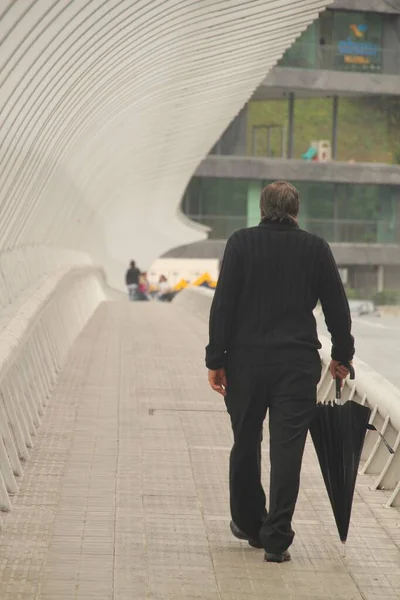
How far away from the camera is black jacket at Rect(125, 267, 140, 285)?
41188 mm

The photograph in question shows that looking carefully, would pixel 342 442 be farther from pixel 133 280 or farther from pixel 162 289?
pixel 162 289

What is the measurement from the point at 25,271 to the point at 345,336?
8.59 metres

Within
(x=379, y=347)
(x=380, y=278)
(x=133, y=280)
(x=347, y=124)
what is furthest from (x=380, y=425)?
(x=347, y=124)

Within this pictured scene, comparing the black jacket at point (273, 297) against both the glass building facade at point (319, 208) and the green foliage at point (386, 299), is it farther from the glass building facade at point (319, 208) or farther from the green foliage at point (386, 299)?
the glass building facade at point (319, 208)

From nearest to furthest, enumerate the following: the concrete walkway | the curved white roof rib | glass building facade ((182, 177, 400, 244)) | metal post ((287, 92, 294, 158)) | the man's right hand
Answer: the concrete walkway, the man's right hand, the curved white roof rib, glass building facade ((182, 177, 400, 244)), metal post ((287, 92, 294, 158))

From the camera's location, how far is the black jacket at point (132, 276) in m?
41.2

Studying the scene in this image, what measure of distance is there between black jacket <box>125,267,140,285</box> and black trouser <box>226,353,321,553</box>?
113ft

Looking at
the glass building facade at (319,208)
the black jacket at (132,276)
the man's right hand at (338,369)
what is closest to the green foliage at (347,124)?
the glass building facade at (319,208)

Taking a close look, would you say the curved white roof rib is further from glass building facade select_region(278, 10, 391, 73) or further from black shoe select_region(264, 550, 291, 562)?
glass building facade select_region(278, 10, 391, 73)

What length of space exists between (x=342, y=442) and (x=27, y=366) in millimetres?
4953

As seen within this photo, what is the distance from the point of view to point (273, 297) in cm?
665

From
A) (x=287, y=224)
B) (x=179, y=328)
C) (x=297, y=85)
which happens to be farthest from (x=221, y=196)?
(x=287, y=224)

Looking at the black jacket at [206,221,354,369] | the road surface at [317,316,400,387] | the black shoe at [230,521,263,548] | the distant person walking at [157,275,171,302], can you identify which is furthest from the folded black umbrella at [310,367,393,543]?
the distant person walking at [157,275,171,302]

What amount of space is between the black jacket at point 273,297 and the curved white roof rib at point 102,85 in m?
2.48
